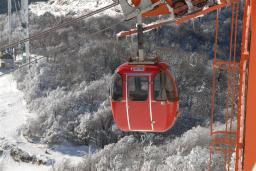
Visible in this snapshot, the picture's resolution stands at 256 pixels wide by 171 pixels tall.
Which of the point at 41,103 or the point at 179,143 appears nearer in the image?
the point at 179,143

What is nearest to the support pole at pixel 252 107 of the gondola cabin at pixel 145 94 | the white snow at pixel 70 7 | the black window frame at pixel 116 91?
the gondola cabin at pixel 145 94

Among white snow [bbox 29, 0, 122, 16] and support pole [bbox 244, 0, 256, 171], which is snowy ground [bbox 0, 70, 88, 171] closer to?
white snow [bbox 29, 0, 122, 16]

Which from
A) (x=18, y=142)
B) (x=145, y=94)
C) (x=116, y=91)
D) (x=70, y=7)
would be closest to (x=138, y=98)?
(x=145, y=94)

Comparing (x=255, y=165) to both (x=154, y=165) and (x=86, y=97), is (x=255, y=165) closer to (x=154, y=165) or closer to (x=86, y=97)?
(x=154, y=165)

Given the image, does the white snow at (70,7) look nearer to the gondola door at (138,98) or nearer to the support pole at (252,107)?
the gondola door at (138,98)

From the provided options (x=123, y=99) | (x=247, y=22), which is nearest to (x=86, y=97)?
(x=123, y=99)

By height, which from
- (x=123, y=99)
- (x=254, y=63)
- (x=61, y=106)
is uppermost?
(x=254, y=63)

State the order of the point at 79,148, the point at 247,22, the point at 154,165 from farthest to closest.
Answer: the point at 79,148 < the point at 154,165 < the point at 247,22

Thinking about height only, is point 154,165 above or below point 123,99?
below

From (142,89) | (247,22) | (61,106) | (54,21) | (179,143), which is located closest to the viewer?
(247,22)
